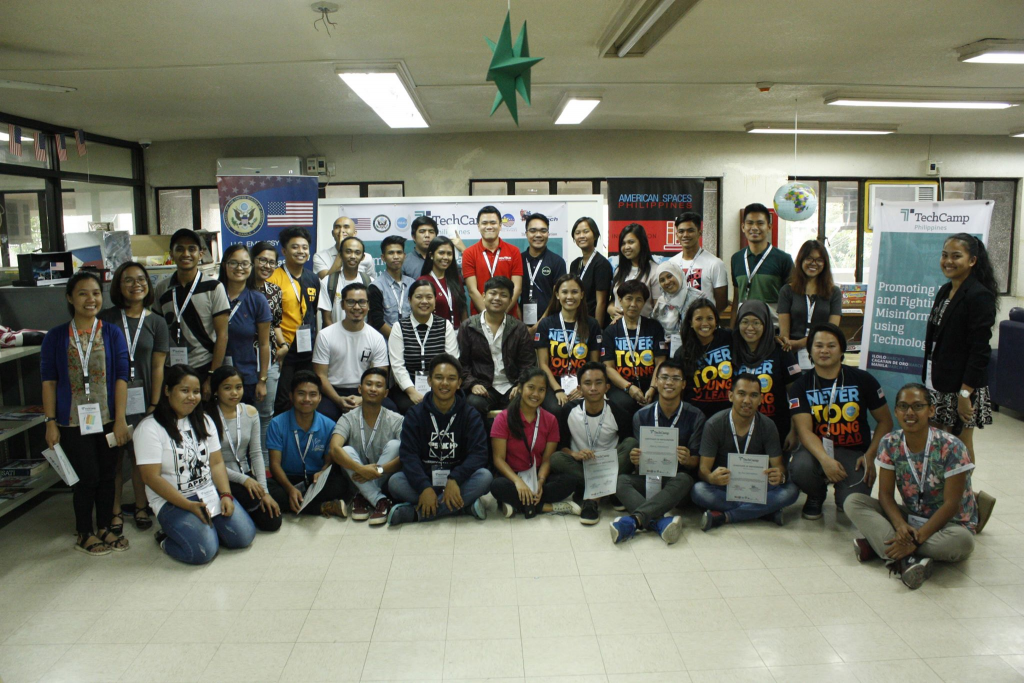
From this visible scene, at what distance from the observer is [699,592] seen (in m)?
3.15

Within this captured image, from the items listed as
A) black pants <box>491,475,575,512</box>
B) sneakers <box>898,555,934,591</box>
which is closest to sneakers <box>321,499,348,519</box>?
black pants <box>491,475,575,512</box>

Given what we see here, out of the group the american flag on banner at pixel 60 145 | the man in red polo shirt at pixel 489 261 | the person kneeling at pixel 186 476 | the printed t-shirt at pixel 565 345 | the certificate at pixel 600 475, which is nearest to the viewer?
the person kneeling at pixel 186 476

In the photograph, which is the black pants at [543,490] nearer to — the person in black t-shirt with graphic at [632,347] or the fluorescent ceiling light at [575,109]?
the person in black t-shirt with graphic at [632,347]

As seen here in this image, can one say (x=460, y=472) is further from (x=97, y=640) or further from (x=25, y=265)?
(x=25, y=265)

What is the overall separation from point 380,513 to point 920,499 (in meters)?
2.88

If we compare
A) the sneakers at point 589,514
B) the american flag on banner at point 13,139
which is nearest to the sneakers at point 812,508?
the sneakers at point 589,514

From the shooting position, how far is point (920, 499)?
3311 mm

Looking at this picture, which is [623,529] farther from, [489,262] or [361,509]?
[489,262]

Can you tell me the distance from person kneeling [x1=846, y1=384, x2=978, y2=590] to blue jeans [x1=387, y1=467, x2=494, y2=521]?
2023 millimetres

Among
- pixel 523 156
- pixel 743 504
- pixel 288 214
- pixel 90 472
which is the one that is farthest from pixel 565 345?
pixel 523 156

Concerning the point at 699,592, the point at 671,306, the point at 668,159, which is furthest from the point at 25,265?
the point at 668,159

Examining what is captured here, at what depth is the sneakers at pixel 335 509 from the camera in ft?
13.3

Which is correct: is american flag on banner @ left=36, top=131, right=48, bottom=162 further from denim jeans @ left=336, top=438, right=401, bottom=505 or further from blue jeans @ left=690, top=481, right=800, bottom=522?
blue jeans @ left=690, top=481, right=800, bottom=522

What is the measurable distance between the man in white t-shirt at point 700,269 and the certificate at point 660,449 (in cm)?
128
